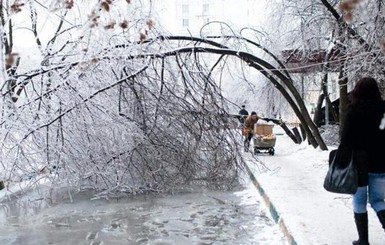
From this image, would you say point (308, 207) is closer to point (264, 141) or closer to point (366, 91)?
point (366, 91)

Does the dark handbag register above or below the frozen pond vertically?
above

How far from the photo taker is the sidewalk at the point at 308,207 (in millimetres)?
6043

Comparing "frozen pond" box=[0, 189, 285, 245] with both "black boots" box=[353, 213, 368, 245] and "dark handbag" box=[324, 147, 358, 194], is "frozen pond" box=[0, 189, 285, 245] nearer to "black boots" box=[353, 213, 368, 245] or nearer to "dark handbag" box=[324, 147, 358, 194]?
"black boots" box=[353, 213, 368, 245]

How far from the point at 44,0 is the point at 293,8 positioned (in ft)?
30.3

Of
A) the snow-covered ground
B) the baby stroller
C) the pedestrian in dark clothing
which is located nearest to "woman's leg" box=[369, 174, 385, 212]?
the pedestrian in dark clothing

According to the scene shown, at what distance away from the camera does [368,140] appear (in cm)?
504

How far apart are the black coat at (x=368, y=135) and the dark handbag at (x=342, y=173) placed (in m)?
0.08

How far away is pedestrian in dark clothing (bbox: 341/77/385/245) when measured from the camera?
5.02m

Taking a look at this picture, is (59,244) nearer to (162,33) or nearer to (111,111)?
(111,111)

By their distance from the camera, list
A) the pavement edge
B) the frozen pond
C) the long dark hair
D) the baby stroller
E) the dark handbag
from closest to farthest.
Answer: the dark handbag → the long dark hair → the pavement edge → the frozen pond → the baby stroller

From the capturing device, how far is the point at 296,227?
658cm

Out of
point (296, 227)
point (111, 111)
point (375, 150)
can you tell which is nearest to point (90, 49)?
point (111, 111)

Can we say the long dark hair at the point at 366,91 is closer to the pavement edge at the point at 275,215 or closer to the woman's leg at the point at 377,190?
the woman's leg at the point at 377,190

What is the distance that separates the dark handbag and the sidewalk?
0.97m
